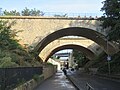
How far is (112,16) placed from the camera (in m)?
49.2

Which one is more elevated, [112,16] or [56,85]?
[112,16]

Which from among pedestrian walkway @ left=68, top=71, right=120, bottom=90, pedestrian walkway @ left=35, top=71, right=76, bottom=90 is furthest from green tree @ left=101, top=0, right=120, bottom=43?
pedestrian walkway @ left=35, top=71, right=76, bottom=90

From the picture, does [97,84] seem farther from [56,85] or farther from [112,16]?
[112,16]

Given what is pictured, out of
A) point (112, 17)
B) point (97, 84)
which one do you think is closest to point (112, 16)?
point (112, 17)

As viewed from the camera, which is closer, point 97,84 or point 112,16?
point 97,84

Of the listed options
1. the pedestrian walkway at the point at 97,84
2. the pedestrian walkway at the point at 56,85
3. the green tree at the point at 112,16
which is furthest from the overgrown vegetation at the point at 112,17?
the pedestrian walkway at the point at 56,85

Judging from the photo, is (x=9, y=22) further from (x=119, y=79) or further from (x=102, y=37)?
(x=119, y=79)

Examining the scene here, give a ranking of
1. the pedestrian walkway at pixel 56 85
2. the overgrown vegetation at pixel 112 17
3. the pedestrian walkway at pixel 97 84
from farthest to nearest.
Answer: the overgrown vegetation at pixel 112 17 → the pedestrian walkway at pixel 97 84 → the pedestrian walkway at pixel 56 85

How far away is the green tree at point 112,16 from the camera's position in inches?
1773

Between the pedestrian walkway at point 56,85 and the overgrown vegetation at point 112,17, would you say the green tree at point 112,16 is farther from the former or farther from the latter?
the pedestrian walkway at point 56,85

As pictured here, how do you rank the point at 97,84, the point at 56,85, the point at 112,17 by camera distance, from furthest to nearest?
the point at 112,17, the point at 97,84, the point at 56,85

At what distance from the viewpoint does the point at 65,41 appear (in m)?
95.3

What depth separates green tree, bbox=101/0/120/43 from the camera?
45028mm

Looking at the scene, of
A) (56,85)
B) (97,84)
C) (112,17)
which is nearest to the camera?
(56,85)
